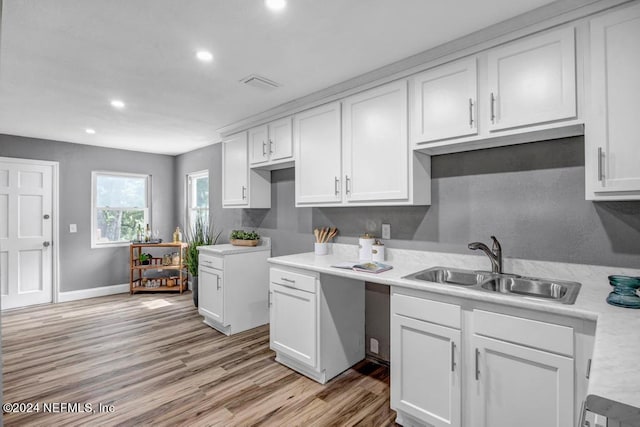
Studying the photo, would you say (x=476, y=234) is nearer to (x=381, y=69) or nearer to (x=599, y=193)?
(x=599, y=193)

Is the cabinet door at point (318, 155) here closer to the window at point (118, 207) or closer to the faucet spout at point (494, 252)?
the faucet spout at point (494, 252)

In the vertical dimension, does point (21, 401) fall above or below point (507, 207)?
below

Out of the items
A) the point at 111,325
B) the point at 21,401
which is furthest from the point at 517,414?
the point at 111,325

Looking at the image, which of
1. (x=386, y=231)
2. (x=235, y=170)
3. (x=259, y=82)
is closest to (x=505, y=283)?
(x=386, y=231)

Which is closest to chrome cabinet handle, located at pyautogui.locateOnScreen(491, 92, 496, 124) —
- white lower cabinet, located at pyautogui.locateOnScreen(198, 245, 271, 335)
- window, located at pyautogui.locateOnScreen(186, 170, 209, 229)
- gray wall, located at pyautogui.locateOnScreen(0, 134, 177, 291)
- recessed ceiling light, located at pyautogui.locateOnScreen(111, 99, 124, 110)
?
white lower cabinet, located at pyautogui.locateOnScreen(198, 245, 271, 335)

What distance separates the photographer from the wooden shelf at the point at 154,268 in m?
5.24

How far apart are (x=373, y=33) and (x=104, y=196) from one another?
5.15 metres

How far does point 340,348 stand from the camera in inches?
106

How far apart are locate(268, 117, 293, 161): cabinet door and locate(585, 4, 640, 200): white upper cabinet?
7.62 feet

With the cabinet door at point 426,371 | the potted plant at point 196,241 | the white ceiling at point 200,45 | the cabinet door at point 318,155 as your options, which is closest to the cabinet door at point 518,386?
the cabinet door at point 426,371

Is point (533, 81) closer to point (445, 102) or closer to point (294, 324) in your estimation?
point (445, 102)

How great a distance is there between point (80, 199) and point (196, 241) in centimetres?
203

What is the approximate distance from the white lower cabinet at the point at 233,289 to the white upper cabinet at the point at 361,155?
1.06 m

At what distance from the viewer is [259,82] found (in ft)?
8.92
